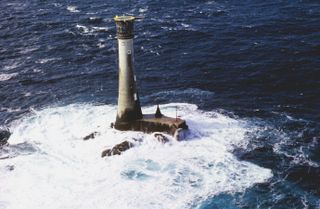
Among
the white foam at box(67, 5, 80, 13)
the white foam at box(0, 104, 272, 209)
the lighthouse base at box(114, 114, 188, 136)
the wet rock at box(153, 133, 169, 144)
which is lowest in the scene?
the white foam at box(0, 104, 272, 209)

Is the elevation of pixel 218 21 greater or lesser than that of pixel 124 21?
lesser

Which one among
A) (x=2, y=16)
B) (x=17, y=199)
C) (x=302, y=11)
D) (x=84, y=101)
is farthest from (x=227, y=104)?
(x=2, y=16)

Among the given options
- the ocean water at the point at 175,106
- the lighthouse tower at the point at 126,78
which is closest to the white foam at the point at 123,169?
the ocean water at the point at 175,106

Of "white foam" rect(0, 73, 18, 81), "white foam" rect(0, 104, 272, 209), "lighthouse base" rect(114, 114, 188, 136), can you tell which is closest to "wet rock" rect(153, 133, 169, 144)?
"white foam" rect(0, 104, 272, 209)

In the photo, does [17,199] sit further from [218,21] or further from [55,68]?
[218,21]

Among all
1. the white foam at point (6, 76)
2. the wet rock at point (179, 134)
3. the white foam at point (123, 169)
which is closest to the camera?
the white foam at point (123, 169)

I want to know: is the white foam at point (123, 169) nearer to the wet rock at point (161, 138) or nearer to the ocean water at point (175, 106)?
the ocean water at point (175, 106)

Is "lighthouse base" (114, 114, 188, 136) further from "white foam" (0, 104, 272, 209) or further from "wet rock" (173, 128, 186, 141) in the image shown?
"white foam" (0, 104, 272, 209)
